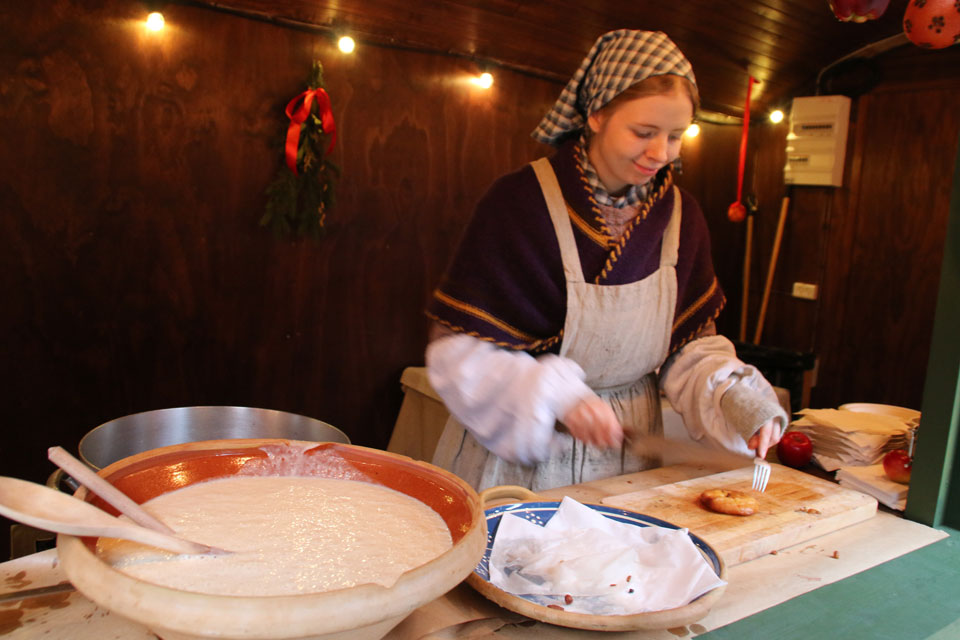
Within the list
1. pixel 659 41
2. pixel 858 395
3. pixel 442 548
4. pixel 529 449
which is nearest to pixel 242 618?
pixel 442 548

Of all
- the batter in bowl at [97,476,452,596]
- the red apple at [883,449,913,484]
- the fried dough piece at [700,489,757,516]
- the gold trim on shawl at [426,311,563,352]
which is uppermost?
the gold trim on shawl at [426,311,563,352]

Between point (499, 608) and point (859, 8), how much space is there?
1818 millimetres

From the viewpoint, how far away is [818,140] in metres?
4.84

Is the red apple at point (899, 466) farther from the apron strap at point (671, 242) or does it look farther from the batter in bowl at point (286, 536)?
the batter in bowl at point (286, 536)

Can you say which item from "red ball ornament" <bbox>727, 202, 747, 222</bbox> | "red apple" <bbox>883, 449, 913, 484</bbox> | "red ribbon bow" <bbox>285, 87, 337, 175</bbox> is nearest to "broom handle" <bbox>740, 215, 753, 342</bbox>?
"red ball ornament" <bbox>727, 202, 747, 222</bbox>

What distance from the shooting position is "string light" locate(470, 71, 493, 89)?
12.8 ft

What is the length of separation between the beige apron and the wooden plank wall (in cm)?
180

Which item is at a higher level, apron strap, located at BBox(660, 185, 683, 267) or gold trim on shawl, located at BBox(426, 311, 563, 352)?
apron strap, located at BBox(660, 185, 683, 267)

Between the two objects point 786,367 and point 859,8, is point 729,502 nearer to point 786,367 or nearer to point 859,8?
point 859,8

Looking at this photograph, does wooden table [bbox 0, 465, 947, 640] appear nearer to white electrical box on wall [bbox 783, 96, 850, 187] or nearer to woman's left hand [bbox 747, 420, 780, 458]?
woman's left hand [bbox 747, 420, 780, 458]

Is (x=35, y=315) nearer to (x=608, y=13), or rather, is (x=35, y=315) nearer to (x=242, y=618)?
(x=242, y=618)

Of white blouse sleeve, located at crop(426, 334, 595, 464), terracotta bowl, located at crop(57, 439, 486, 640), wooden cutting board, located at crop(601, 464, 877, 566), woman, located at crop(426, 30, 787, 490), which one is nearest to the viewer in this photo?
terracotta bowl, located at crop(57, 439, 486, 640)

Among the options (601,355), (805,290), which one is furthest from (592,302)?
(805,290)

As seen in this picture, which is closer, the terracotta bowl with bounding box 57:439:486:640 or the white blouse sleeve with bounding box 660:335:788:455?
the terracotta bowl with bounding box 57:439:486:640
